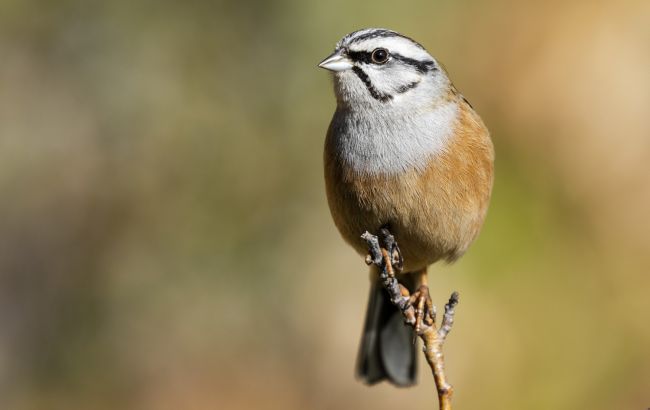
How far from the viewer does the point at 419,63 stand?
5070 mm

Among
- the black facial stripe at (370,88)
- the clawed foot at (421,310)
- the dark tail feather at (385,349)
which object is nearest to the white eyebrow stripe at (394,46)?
the black facial stripe at (370,88)

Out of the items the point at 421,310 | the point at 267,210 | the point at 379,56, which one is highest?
the point at 267,210

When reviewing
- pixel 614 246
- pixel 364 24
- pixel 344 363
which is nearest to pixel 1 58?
pixel 364 24

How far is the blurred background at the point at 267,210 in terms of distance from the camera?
7.42 meters

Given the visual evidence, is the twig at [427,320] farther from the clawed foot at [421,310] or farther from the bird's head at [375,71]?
the bird's head at [375,71]

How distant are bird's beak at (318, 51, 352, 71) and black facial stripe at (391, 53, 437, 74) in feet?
0.79

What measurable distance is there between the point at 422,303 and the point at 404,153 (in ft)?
2.58

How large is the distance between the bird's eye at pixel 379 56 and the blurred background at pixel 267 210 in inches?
103

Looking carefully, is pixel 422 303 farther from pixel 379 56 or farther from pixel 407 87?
pixel 379 56

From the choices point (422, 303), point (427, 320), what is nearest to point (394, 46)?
point (422, 303)

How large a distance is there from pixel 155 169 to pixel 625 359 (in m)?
4.02

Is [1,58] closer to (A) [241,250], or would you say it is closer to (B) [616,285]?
(A) [241,250]

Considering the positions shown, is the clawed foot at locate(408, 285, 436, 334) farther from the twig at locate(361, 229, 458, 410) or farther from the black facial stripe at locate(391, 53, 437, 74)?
the black facial stripe at locate(391, 53, 437, 74)

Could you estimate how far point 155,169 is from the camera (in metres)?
8.35
